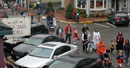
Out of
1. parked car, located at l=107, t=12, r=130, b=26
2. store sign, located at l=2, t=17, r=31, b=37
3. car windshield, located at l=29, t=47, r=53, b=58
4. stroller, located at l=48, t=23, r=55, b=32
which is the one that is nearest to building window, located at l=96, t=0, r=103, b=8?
parked car, located at l=107, t=12, r=130, b=26

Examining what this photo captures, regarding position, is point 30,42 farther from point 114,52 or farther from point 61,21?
point 61,21

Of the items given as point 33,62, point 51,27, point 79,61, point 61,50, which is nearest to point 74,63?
point 79,61

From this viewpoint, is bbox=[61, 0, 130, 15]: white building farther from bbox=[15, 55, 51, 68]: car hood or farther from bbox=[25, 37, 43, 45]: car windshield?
bbox=[15, 55, 51, 68]: car hood

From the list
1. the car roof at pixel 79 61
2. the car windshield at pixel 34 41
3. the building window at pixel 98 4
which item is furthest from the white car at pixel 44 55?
the building window at pixel 98 4

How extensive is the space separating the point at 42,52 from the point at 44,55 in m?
0.35

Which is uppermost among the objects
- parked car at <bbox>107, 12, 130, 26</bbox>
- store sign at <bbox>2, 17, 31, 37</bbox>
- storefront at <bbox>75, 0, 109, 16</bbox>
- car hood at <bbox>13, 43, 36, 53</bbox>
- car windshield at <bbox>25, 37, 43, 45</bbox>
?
storefront at <bbox>75, 0, 109, 16</bbox>

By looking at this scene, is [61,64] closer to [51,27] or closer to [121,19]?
[51,27]

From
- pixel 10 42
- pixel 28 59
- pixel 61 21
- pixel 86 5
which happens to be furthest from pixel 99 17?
pixel 28 59

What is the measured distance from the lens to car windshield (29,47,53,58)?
1413 cm

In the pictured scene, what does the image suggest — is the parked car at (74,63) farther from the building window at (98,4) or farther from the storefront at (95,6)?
the building window at (98,4)

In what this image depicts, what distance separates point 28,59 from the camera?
45.9 feet

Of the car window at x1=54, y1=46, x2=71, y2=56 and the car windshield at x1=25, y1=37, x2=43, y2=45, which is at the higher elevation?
the car windshield at x1=25, y1=37, x2=43, y2=45

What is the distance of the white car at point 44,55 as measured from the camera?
525 inches

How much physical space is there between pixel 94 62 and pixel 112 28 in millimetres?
15826
